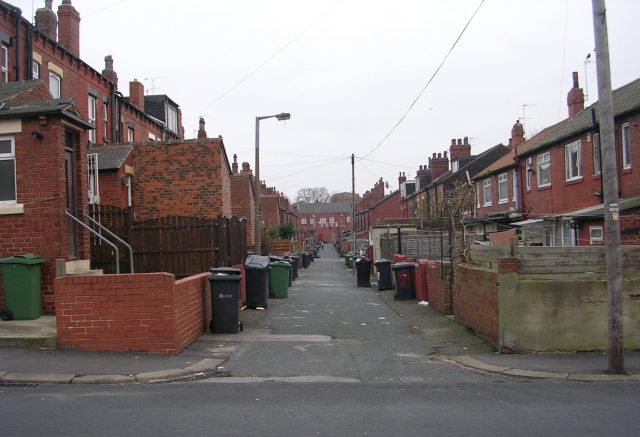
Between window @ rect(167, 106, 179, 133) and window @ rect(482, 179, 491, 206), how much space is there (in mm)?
18290

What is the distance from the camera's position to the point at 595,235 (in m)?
18.0

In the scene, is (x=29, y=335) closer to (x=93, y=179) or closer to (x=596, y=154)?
(x=93, y=179)

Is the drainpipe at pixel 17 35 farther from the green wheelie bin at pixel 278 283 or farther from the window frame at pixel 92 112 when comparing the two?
the green wheelie bin at pixel 278 283

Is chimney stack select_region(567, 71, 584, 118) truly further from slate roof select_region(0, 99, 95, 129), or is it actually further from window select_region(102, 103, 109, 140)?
slate roof select_region(0, 99, 95, 129)

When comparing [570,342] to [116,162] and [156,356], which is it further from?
[116,162]

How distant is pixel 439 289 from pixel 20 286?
30.9 feet

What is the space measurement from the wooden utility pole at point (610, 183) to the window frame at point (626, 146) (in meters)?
10.2

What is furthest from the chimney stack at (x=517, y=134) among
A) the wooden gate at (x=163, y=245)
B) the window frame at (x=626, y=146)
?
the wooden gate at (x=163, y=245)

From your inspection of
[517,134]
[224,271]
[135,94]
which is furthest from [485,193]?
[224,271]

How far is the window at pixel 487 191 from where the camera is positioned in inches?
1267

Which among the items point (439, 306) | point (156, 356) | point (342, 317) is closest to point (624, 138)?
point (439, 306)

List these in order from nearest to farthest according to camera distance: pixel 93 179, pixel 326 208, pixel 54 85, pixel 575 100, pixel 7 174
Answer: pixel 7 174, pixel 93 179, pixel 54 85, pixel 575 100, pixel 326 208

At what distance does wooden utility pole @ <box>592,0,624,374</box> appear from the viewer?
26.6ft

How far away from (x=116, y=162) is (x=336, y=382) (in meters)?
12.9
